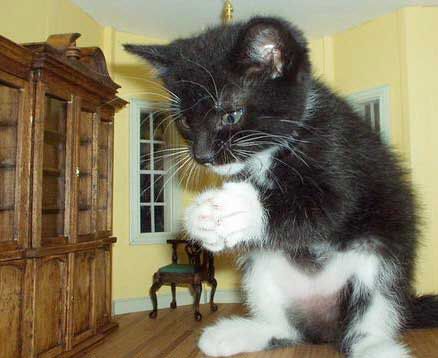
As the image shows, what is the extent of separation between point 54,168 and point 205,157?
122cm

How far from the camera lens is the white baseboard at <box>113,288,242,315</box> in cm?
329

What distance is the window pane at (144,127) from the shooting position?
356 cm

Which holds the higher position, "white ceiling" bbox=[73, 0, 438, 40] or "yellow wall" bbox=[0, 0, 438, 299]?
"white ceiling" bbox=[73, 0, 438, 40]

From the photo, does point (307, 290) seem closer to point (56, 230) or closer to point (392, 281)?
point (392, 281)

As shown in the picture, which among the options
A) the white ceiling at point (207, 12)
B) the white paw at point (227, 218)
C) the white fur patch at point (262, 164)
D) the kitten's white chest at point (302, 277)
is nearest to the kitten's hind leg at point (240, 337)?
the kitten's white chest at point (302, 277)

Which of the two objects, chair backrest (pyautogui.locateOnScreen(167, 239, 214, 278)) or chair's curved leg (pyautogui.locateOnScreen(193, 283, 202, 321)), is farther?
chair backrest (pyautogui.locateOnScreen(167, 239, 214, 278))

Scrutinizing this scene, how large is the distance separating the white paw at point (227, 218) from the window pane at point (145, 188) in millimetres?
2378

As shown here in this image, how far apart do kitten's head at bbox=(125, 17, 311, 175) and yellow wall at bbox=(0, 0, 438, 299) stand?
1.67 meters

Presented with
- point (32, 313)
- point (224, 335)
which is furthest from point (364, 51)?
point (32, 313)

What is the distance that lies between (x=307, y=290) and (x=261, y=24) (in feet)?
2.89

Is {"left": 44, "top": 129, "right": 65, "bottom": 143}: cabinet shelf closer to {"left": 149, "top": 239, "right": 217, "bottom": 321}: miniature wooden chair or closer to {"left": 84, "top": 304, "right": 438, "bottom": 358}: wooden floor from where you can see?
{"left": 84, "top": 304, "right": 438, "bottom": 358}: wooden floor

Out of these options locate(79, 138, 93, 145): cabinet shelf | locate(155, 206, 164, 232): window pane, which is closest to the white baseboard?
locate(155, 206, 164, 232): window pane

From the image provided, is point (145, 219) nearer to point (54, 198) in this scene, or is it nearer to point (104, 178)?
point (104, 178)

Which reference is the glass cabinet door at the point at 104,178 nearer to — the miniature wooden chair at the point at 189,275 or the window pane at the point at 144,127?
the miniature wooden chair at the point at 189,275
